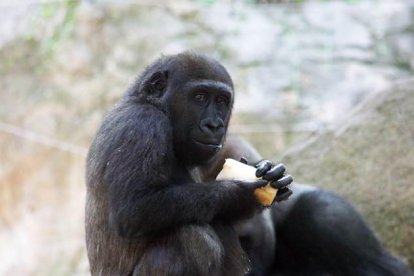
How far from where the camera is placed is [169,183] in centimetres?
396

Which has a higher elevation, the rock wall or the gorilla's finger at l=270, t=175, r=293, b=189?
the gorilla's finger at l=270, t=175, r=293, b=189

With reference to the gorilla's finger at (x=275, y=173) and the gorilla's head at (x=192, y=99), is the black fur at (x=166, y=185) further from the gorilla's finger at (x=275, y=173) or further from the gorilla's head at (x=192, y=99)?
the gorilla's finger at (x=275, y=173)

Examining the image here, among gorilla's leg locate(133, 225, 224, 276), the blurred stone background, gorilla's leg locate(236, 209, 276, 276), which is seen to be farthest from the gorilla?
the blurred stone background

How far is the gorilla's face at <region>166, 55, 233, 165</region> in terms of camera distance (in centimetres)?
409

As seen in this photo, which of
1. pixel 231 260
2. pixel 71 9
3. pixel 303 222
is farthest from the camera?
pixel 71 9

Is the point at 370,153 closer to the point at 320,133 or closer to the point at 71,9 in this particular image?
the point at 320,133

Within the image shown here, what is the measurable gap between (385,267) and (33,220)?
4.67 meters

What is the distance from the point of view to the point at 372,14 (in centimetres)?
969

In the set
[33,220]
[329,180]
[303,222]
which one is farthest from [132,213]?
[33,220]

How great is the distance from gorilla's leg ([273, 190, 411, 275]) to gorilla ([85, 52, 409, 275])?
1417mm

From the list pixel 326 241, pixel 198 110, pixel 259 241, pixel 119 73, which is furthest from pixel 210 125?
pixel 119 73

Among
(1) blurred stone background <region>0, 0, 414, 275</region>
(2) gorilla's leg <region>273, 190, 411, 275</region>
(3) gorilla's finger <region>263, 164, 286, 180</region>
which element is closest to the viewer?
(3) gorilla's finger <region>263, 164, 286, 180</region>

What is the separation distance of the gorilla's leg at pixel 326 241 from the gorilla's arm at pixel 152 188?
6.16ft

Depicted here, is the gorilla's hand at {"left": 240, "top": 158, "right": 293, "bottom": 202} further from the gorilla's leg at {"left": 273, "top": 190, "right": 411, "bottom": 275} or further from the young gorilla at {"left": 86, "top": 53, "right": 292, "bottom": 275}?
the gorilla's leg at {"left": 273, "top": 190, "right": 411, "bottom": 275}
